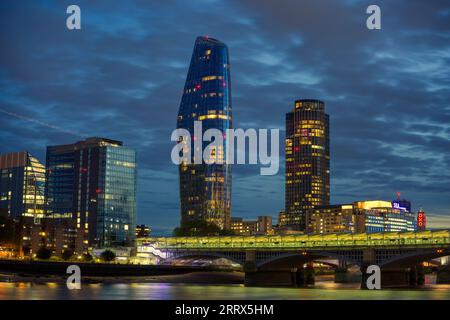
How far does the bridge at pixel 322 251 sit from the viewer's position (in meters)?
146

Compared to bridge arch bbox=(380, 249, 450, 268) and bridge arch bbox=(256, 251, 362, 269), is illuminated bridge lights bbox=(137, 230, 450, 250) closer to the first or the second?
bridge arch bbox=(380, 249, 450, 268)

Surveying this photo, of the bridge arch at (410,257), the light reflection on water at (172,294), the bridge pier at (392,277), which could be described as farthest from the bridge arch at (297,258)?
the light reflection on water at (172,294)

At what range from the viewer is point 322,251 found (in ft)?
520

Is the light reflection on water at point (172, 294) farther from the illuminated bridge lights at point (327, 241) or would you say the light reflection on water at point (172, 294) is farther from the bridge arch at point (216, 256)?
the bridge arch at point (216, 256)

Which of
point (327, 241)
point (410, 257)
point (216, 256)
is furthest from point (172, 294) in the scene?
point (216, 256)

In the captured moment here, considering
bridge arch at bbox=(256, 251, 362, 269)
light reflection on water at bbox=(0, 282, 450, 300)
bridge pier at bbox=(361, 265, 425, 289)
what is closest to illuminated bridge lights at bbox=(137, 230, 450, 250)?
bridge arch at bbox=(256, 251, 362, 269)

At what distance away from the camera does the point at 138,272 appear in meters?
192

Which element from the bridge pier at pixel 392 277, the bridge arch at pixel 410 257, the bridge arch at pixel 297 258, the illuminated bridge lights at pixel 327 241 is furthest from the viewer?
the bridge arch at pixel 297 258

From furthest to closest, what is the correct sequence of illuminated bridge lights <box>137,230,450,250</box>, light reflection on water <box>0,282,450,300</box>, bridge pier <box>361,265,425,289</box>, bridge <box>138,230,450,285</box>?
bridge pier <box>361,265,425,289</box>
illuminated bridge lights <box>137,230,450,250</box>
bridge <box>138,230,450,285</box>
light reflection on water <box>0,282,450,300</box>

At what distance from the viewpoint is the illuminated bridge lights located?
146m

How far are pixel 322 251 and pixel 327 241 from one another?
6082mm

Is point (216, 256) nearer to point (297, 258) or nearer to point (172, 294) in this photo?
point (297, 258)
